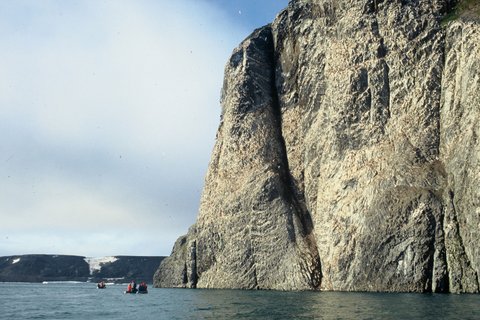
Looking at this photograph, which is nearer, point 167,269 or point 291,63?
point 291,63

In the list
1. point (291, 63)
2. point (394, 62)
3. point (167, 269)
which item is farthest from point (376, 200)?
point (167, 269)

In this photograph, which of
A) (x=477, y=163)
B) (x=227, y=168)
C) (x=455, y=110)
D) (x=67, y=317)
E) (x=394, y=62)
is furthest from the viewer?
(x=227, y=168)

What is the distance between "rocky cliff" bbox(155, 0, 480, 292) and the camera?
67.4 meters

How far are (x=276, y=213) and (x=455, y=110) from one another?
33317 millimetres

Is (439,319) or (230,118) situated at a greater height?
(230,118)

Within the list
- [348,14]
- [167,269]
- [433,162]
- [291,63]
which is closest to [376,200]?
[433,162]

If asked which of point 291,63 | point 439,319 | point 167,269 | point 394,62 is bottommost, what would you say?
point 439,319

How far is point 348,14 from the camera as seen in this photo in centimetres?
9138

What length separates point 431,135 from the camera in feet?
245

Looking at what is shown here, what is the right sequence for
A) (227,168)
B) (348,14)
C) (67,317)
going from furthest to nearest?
(227,168) < (348,14) < (67,317)

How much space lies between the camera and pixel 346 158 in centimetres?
8369

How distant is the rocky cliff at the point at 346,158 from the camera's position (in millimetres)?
67375

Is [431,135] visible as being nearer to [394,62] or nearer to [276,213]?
[394,62]

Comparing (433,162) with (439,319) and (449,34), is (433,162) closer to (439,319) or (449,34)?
(449,34)
